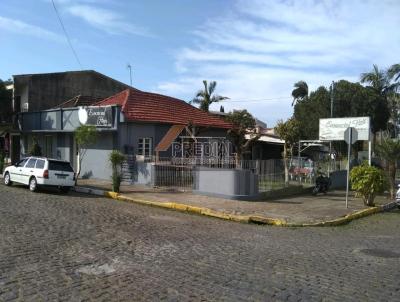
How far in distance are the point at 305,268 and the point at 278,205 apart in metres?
9.74

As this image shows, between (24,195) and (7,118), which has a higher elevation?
(7,118)

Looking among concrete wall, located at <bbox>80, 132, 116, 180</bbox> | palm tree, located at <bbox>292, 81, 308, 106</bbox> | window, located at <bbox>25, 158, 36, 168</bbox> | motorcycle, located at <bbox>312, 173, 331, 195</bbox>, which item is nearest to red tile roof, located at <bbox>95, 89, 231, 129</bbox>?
concrete wall, located at <bbox>80, 132, 116, 180</bbox>

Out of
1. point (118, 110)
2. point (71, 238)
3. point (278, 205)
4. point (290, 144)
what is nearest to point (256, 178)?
point (278, 205)

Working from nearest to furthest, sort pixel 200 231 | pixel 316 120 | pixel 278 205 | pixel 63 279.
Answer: pixel 63 279, pixel 200 231, pixel 278 205, pixel 316 120

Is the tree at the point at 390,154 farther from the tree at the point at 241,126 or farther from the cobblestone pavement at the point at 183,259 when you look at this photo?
the cobblestone pavement at the point at 183,259

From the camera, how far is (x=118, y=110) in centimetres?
2420

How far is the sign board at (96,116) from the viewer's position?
80.2 ft

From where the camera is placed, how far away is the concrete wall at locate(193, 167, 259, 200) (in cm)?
1869

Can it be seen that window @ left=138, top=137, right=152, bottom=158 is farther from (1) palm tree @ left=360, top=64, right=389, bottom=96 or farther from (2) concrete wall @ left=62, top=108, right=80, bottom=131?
(1) palm tree @ left=360, top=64, right=389, bottom=96

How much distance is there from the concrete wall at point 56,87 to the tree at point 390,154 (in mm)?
21839

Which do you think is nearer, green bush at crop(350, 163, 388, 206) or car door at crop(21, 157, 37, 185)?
green bush at crop(350, 163, 388, 206)

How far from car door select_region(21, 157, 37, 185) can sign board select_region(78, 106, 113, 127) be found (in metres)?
4.96

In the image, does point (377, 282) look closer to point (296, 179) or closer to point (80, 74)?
point (296, 179)

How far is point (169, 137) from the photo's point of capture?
25547 millimetres
